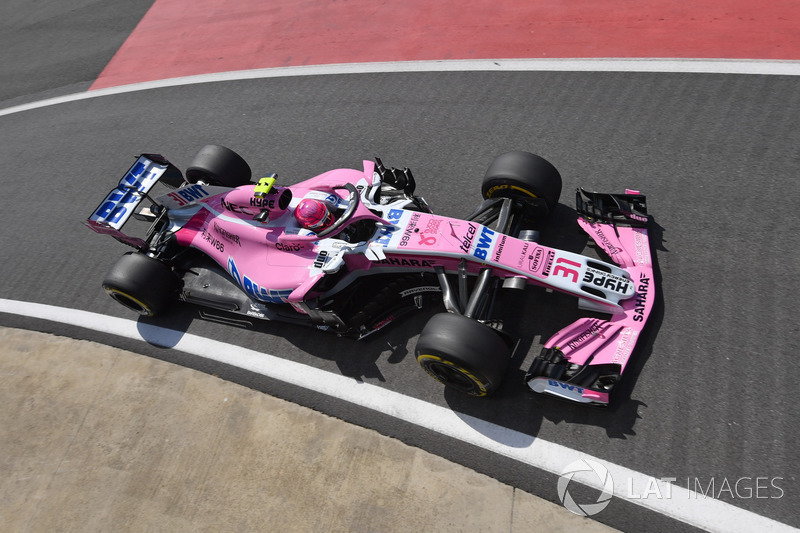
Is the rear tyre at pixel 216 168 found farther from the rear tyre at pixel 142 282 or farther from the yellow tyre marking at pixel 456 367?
the yellow tyre marking at pixel 456 367

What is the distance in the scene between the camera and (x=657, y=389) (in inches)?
227

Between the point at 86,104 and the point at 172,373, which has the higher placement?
the point at 86,104

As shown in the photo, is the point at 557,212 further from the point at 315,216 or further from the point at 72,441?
the point at 72,441

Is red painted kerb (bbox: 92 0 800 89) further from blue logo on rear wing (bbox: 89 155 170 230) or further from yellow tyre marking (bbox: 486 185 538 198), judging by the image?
blue logo on rear wing (bbox: 89 155 170 230)

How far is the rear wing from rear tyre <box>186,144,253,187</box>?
0.41m

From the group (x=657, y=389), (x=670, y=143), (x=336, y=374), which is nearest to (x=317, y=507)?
(x=336, y=374)

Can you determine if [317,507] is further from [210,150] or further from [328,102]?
[328,102]

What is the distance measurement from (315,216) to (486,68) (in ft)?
17.0

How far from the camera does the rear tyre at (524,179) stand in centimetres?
669

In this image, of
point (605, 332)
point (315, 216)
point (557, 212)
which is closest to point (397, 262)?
point (315, 216)

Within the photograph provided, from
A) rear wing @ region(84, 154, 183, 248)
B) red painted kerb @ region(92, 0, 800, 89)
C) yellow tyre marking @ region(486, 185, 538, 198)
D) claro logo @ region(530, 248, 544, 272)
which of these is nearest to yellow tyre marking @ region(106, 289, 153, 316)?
rear wing @ region(84, 154, 183, 248)

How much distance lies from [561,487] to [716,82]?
6851mm

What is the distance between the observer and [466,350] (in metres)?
5.35

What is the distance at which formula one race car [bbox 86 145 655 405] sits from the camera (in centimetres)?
560
